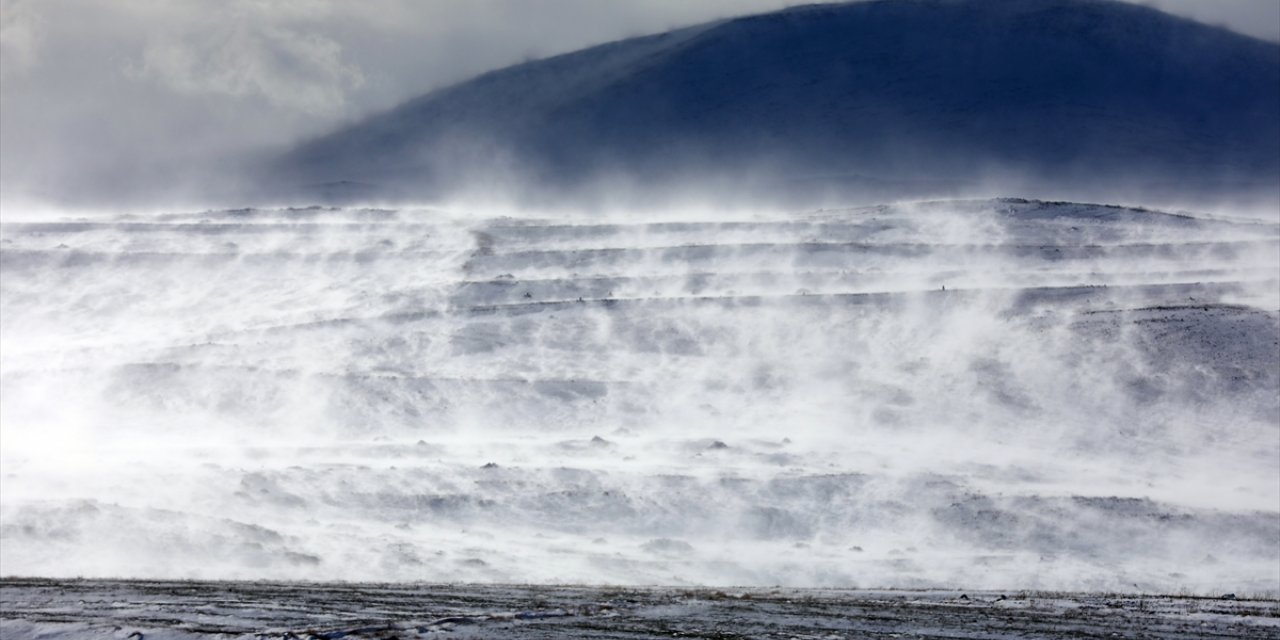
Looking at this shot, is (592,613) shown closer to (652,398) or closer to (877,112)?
(652,398)

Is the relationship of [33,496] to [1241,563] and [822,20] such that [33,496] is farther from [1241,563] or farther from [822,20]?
[822,20]

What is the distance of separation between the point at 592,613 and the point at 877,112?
1789 inches

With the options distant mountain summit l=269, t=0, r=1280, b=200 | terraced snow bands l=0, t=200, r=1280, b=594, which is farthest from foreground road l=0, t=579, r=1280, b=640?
distant mountain summit l=269, t=0, r=1280, b=200

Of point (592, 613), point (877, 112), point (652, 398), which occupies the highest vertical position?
point (877, 112)

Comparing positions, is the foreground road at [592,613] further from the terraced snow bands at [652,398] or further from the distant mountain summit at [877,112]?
the distant mountain summit at [877,112]

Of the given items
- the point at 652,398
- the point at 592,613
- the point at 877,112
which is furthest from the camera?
the point at 877,112

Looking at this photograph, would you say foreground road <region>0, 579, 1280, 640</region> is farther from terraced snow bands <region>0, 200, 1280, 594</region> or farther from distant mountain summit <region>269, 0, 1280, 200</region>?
distant mountain summit <region>269, 0, 1280, 200</region>

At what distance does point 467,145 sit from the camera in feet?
202

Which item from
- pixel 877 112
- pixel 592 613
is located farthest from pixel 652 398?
pixel 877 112

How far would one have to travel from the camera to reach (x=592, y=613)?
1827 cm

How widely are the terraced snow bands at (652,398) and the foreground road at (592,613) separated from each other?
3.54m

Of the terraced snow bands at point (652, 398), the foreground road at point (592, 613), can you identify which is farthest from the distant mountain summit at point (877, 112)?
the foreground road at point (592, 613)

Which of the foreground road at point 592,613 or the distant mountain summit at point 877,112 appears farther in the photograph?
the distant mountain summit at point 877,112

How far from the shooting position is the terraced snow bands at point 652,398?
25.7m
